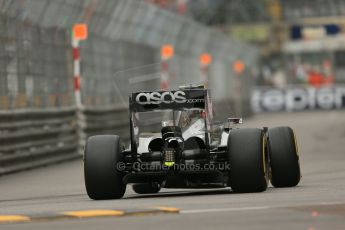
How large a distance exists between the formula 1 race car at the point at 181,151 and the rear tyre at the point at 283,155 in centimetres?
1

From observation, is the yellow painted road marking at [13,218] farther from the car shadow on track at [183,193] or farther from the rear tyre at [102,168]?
the car shadow on track at [183,193]

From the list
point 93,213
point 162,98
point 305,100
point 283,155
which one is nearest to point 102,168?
point 162,98

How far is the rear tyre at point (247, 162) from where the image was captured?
1268 cm

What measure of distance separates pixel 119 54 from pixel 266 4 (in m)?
78.7

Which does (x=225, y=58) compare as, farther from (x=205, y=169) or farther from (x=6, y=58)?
(x=205, y=169)

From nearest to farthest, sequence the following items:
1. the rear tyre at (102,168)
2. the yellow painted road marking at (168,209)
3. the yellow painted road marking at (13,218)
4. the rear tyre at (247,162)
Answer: the yellow painted road marking at (13,218)
the yellow painted road marking at (168,209)
the rear tyre at (247,162)
the rear tyre at (102,168)

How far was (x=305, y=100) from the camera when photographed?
2749 inches

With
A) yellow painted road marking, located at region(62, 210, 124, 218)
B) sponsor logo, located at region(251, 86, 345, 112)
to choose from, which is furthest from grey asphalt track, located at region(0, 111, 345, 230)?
sponsor logo, located at region(251, 86, 345, 112)

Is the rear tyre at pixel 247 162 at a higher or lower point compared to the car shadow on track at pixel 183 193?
higher

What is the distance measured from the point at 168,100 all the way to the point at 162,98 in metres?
0.07

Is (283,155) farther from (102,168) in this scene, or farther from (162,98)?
(102,168)

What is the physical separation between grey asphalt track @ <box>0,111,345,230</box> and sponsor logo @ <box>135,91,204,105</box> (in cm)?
98

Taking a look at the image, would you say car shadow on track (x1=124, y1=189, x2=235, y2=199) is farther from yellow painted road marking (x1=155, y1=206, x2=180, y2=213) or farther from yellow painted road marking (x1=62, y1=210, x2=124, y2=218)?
yellow painted road marking (x1=62, y1=210, x2=124, y2=218)

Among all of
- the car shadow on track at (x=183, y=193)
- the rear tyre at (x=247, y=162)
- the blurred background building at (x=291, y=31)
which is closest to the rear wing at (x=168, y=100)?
the rear tyre at (x=247, y=162)
